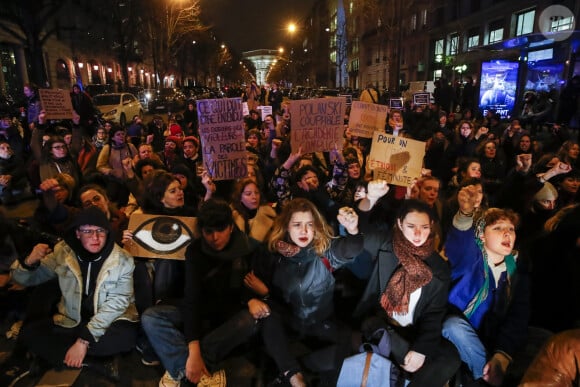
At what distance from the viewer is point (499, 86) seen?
54.2 feet

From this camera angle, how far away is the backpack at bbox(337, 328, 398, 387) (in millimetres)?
2850

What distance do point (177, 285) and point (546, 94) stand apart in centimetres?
1586

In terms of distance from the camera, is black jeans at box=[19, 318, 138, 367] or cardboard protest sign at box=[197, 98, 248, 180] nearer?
black jeans at box=[19, 318, 138, 367]

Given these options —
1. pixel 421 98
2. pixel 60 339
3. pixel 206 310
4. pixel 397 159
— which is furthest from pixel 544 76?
pixel 60 339

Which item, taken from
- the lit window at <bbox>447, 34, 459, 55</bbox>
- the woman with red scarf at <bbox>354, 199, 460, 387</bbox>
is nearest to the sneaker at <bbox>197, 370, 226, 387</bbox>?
the woman with red scarf at <bbox>354, 199, 460, 387</bbox>

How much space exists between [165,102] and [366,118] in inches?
936

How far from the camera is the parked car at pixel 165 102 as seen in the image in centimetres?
2828

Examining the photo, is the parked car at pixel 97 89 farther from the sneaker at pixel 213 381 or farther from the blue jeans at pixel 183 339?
the sneaker at pixel 213 381

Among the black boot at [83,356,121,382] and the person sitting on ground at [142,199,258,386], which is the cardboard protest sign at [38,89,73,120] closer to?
the black boot at [83,356,121,382]

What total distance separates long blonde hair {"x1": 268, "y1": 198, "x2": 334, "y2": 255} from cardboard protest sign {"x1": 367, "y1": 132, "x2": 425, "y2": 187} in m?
1.57

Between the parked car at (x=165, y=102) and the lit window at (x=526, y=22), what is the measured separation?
2394 cm

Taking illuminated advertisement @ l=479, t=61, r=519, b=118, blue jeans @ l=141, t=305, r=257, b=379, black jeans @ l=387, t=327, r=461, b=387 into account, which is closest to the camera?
black jeans @ l=387, t=327, r=461, b=387

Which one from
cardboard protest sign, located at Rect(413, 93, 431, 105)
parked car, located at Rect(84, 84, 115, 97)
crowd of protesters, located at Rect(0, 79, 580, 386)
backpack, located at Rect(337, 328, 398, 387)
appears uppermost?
parked car, located at Rect(84, 84, 115, 97)

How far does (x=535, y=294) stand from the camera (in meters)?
3.55
